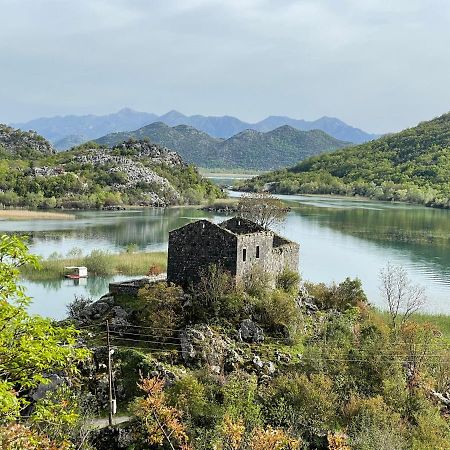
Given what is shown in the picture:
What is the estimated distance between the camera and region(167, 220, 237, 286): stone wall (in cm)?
2747

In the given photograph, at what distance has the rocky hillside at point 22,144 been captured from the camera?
561ft

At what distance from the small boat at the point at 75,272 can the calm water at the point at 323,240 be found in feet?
2.85

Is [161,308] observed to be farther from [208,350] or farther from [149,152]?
[149,152]

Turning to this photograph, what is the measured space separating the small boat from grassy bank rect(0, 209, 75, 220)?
155 feet

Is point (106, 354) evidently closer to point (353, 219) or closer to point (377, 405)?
point (377, 405)

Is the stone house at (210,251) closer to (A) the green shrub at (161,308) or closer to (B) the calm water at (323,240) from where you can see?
(A) the green shrub at (161,308)

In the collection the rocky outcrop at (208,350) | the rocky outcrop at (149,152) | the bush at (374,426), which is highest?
the rocky outcrop at (149,152)

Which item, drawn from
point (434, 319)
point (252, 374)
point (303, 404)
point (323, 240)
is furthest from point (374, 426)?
point (323, 240)

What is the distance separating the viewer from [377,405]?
2277cm

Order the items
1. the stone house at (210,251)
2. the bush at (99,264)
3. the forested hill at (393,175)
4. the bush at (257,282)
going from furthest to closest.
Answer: the forested hill at (393,175)
the bush at (99,264)
the bush at (257,282)
the stone house at (210,251)

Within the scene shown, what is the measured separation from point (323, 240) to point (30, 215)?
1924 inches

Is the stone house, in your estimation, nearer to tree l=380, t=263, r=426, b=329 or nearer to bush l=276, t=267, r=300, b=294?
bush l=276, t=267, r=300, b=294

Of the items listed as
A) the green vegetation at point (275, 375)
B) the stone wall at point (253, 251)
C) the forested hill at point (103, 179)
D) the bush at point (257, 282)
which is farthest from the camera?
the forested hill at point (103, 179)

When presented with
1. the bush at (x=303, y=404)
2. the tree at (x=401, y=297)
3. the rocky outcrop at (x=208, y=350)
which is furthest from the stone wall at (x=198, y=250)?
the tree at (x=401, y=297)
